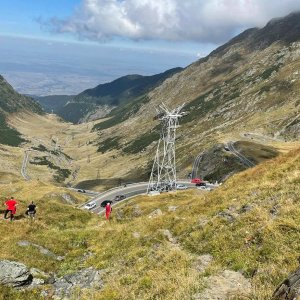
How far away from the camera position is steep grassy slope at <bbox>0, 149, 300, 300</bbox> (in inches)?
663

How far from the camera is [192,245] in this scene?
22.1m

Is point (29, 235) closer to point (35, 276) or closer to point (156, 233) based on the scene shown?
point (35, 276)

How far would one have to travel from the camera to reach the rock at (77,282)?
20.5 meters

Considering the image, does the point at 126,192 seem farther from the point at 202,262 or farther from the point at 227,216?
the point at 202,262

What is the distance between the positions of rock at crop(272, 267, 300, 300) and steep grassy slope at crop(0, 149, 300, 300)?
1020mm

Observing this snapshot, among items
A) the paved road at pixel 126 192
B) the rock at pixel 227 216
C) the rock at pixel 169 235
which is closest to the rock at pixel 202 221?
the rock at pixel 227 216

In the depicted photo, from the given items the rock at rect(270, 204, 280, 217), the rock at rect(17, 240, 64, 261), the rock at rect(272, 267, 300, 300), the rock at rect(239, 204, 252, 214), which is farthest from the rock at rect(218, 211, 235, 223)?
the rock at rect(272, 267, 300, 300)

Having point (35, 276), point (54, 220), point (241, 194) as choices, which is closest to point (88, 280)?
point (35, 276)

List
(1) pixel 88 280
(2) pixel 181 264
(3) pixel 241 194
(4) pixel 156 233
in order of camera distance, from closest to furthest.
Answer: (2) pixel 181 264
(1) pixel 88 280
(4) pixel 156 233
(3) pixel 241 194

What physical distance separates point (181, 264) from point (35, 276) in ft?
27.5

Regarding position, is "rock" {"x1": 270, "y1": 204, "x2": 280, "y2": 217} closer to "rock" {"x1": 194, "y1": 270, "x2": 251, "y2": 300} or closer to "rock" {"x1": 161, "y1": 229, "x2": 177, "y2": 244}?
"rock" {"x1": 161, "y1": 229, "x2": 177, "y2": 244}

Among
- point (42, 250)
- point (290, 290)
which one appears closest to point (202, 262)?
point (290, 290)

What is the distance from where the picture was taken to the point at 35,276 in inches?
879

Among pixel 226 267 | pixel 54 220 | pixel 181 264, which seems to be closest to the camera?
pixel 226 267
